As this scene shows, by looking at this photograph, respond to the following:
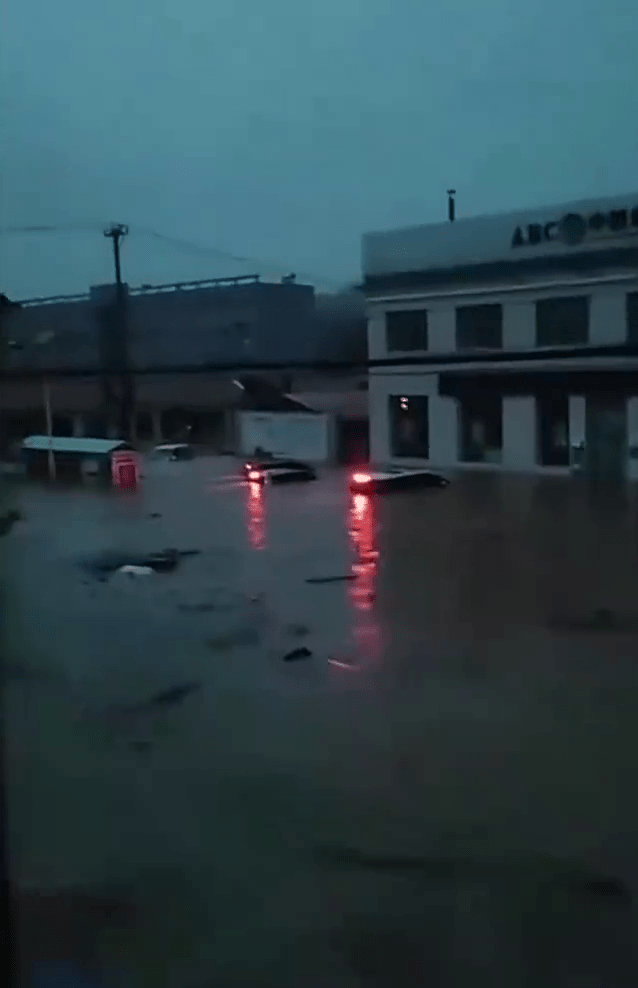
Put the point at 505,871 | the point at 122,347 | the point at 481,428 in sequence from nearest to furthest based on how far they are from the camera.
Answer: the point at 505,871, the point at 481,428, the point at 122,347

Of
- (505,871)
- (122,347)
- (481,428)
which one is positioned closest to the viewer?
(505,871)

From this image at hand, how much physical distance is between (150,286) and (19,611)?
0.45 m

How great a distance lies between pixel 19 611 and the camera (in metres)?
1.32

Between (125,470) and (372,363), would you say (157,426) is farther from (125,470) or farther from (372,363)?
(372,363)

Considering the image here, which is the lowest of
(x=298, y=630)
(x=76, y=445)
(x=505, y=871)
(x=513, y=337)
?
(x=505, y=871)

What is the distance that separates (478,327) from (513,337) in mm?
45

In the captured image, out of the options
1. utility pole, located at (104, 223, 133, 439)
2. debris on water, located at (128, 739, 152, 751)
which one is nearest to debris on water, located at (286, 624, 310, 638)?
debris on water, located at (128, 739, 152, 751)

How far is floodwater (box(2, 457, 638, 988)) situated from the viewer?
107 cm

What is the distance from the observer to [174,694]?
1302 mm

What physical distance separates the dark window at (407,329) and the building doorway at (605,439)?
203mm

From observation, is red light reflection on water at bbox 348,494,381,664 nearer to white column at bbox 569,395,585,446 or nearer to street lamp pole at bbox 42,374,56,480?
white column at bbox 569,395,585,446

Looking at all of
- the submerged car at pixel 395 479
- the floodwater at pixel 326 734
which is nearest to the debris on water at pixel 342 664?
the floodwater at pixel 326 734

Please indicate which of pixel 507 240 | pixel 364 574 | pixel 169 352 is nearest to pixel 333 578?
pixel 364 574

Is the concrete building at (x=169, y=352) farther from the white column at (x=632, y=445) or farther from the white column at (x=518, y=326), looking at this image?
the white column at (x=632, y=445)
